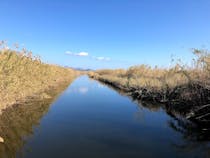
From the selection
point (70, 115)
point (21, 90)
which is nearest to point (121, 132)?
point (70, 115)

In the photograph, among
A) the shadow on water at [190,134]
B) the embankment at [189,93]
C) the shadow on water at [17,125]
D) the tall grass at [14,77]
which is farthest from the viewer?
the tall grass at [14,77]

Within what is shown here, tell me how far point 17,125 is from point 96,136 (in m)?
3.03

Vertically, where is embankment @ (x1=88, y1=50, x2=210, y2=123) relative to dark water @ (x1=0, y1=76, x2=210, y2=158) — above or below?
above

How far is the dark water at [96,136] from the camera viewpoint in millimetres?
5781

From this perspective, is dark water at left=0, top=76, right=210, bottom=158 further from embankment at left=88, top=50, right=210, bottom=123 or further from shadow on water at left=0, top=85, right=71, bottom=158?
embankment at left=88, top=50, right=210, bottom=123

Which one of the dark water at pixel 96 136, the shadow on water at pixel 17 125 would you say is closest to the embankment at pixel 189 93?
the dark water at pixel 96 136

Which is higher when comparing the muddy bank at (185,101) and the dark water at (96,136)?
the muddy bank at (185,101)

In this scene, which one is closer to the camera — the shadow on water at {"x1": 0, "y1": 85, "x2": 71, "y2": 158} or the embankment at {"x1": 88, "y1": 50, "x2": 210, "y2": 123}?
the shadow on water at {"x1": 0, "y1": 85, "x2": 71, "y2": 158}

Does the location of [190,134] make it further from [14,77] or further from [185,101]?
[14,77]

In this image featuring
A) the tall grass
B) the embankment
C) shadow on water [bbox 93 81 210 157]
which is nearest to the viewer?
shadow on water [bbox 93 81 210 157]

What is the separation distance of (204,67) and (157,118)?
313 cm

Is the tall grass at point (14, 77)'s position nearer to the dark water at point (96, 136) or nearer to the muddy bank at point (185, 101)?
the dark water at point (96, 136)

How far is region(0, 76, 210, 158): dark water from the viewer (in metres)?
5.78

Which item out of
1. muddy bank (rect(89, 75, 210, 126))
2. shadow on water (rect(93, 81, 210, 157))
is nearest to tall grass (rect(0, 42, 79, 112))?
shadow on water (rect(93, 81, 210, 157))
